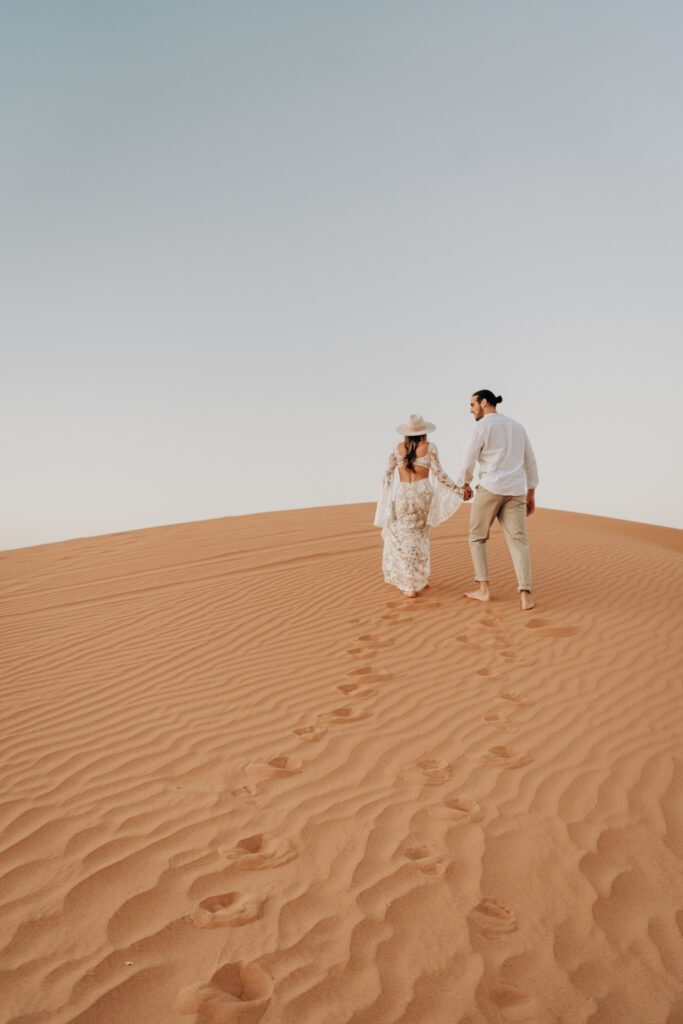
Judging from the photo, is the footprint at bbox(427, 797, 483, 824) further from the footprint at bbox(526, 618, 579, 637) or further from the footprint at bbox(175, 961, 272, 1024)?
the footprint at bbox(526, 618, 579, 637)

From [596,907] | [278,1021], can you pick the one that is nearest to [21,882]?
[278,1021]

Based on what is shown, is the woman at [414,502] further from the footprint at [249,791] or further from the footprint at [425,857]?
the footprint at [425,857]

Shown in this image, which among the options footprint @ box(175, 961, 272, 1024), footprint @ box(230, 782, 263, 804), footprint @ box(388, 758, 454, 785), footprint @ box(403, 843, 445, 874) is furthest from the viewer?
footprint @ box(388, 758, 454, 785)

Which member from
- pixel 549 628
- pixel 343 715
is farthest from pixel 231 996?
pixel 549 628

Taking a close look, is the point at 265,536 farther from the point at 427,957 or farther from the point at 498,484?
the point at 427,957

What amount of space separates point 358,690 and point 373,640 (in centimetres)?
144

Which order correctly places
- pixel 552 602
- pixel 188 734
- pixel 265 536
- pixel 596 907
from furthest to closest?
1. pixel 265 536
2. pixel 552 602
3. pixel 188 734
4. pixel 596 907

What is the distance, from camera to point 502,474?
741cm

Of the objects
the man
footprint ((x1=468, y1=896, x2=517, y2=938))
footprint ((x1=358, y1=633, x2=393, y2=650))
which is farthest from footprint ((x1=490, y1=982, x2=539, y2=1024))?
the man

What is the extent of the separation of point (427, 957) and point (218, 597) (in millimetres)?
6898

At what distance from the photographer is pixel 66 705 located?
18.7 ft

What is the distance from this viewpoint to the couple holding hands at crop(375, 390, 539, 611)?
745cm

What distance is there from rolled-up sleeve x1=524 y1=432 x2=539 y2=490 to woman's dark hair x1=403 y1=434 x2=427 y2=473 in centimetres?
134

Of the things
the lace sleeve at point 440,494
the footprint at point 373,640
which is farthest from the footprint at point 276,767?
the lace sleeve at point 440,494
